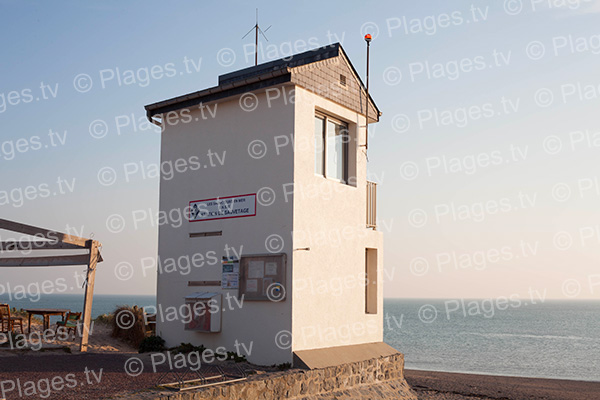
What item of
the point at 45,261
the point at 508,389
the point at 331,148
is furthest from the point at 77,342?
the point at 508,389

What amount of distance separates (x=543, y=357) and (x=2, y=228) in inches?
1533

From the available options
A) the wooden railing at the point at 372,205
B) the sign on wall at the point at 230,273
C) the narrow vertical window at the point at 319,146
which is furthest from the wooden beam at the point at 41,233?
the wooden railing at the point at 372,205

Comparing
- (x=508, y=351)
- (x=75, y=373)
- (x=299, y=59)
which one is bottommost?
(x=508, y=351)

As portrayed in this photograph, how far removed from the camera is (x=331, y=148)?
12.2 m

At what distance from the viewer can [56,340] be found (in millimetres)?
13586

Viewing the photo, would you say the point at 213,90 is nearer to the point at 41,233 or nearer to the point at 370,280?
the point at 41,233

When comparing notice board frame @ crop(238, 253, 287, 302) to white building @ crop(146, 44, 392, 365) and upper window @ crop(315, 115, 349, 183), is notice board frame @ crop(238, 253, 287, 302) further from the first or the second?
upper window @ crop(315, 115, 349, 183)

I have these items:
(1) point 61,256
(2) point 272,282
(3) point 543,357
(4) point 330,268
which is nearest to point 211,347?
(2) point 272,282

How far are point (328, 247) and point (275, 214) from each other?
1.29m

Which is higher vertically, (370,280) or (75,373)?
(370,280)

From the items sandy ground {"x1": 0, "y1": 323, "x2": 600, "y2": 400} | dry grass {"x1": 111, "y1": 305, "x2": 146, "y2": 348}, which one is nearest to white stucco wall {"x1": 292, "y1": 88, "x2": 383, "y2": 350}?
sandy ground {"x1": 0, "y1": 323, "x2": 600, "y2": 400}

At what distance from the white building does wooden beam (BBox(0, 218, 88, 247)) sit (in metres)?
1.76

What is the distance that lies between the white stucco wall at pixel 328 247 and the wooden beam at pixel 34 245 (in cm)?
447

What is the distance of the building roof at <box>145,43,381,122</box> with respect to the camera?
→ 36.4ft
